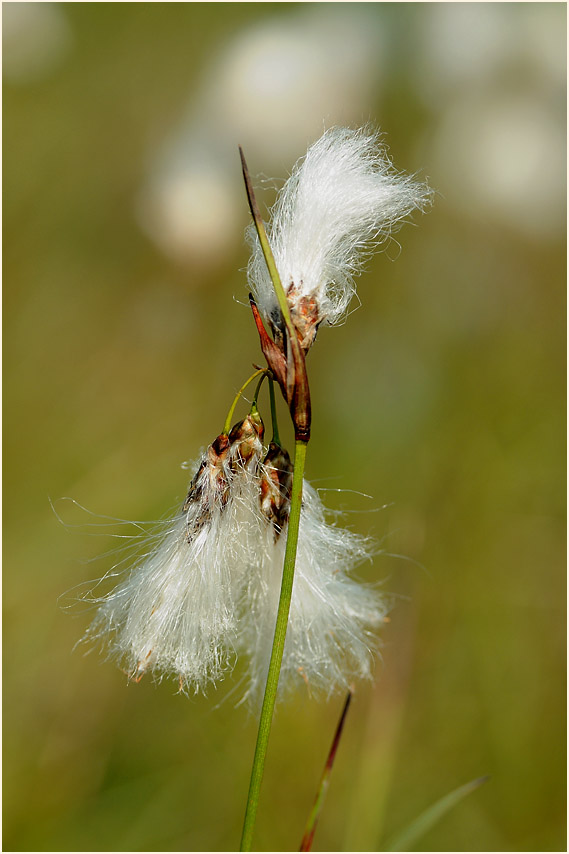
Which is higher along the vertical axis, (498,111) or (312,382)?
(498,111)

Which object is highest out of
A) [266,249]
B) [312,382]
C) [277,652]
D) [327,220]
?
[312,382]

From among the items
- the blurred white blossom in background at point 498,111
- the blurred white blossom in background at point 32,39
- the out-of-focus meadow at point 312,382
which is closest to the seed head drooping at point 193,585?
the out-of-focus meadow at point 312,382

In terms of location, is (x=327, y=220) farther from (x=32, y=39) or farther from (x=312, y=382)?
(x=32, y=39)

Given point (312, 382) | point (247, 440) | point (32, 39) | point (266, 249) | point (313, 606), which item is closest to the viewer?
point (266, 249)

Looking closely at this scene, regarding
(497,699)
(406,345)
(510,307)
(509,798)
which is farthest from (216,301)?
(509,798)

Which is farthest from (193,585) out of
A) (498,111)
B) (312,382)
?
(498,111)

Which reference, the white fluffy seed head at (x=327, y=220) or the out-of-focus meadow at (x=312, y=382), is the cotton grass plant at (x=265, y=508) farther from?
the out-of-focus meadow at (x=312, y=382)

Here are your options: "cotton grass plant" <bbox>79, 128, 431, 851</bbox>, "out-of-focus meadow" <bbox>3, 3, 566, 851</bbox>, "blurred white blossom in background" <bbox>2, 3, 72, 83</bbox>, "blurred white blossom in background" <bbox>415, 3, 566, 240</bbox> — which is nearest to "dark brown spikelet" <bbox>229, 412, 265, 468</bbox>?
"cotton grass plant" <bbox>79, 128, 431, 851</bbox>
